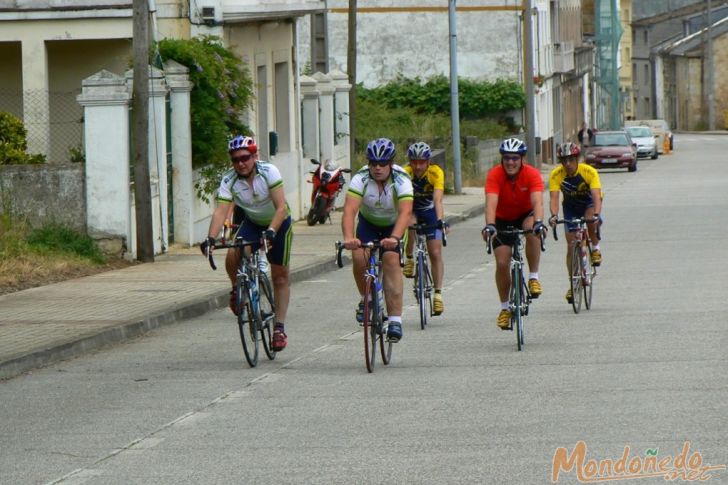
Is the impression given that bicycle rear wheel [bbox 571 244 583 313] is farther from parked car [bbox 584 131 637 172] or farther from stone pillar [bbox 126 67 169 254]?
parked car [bbox 584 131 637 172]

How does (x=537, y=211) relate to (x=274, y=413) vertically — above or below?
above

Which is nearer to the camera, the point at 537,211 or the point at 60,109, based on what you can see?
the point at 537,211

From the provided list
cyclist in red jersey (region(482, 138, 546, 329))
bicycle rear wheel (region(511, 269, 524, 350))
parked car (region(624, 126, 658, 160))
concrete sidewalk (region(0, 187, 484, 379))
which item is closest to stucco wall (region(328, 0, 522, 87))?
parked car (region(624, 126, 658, 160))

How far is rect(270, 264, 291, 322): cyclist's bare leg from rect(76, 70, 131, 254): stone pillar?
8.97m

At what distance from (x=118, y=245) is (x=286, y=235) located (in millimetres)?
9327

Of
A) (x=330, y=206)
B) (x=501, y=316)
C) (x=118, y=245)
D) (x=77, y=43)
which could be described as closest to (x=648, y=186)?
(x=330, y=206)

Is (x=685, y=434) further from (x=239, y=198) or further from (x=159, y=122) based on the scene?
(x=159, y=122)

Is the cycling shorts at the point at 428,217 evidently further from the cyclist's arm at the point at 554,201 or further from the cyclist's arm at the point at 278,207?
the cyclist's arm at the point at 278,207

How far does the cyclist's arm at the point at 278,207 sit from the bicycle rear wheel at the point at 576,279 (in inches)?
156

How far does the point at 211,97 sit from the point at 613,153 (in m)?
35.3

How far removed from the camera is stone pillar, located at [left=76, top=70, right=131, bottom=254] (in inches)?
853

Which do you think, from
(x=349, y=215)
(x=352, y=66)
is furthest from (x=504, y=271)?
(x=352, y=66)

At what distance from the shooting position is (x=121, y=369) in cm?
1298

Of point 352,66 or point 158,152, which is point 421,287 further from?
point 352,66
